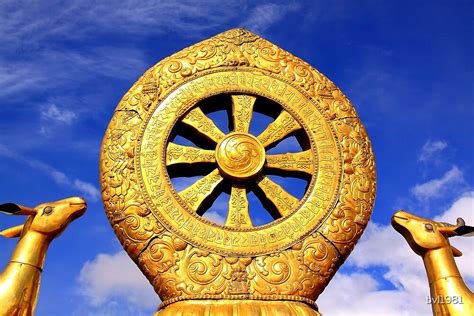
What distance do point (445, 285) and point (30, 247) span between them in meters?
4.74

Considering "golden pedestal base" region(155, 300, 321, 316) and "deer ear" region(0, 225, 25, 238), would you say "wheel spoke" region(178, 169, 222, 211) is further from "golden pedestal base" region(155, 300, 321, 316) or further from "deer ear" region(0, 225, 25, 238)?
"deer ear" region(0, 225, 25, 238)

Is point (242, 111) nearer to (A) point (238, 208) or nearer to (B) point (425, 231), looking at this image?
(A) point (238, 208)

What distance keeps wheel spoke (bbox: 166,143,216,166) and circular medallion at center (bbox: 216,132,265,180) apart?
145 millimetres

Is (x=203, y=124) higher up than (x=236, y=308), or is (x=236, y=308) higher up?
(x=203, y=124)

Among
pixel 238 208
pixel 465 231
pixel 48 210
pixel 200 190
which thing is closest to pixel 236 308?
pixel 238 208

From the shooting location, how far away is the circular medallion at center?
771cm

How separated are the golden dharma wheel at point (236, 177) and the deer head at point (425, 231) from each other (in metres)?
0.47

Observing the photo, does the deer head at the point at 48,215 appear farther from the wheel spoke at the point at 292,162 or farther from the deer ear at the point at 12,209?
the wheel spoke at the point at 292,162

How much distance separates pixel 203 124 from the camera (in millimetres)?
7984

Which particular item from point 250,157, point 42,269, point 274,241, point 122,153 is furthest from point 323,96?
point 42,269

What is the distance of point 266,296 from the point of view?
6945mm

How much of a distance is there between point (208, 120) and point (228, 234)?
1601 millimetres

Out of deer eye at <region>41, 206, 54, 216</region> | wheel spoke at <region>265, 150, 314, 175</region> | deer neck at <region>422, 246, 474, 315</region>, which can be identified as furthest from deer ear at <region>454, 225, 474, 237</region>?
deer eye at <region>41, 206, 54, 216</region>

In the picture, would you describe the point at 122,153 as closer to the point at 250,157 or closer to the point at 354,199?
the point at 250,157
